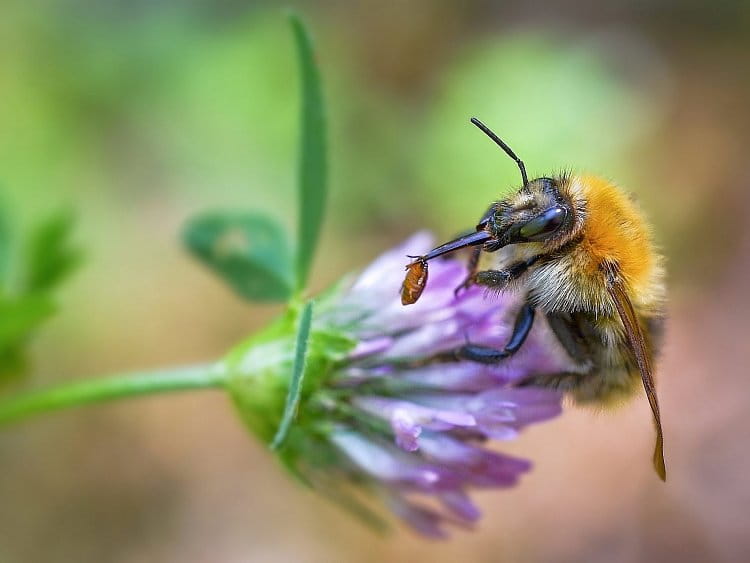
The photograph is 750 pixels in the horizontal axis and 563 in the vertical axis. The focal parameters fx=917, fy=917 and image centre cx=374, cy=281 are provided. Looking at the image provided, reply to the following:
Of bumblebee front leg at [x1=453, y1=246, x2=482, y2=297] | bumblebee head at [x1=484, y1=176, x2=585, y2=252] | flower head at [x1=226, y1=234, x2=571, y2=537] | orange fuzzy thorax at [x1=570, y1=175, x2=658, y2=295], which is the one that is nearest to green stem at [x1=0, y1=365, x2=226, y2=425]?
flower head at [x1=226, y1=234, x2=571, y2=537]

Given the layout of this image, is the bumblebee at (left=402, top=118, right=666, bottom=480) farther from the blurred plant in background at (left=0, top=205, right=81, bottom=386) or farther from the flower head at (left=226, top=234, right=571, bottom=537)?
the blurred plant in background at (left=0, top=205, right=81, bottom=386)

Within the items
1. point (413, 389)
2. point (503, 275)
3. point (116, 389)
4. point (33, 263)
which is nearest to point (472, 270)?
point (503, 275)

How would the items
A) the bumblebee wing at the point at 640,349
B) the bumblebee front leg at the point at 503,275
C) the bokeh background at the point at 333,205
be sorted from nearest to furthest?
1. the bumblebee wing at the point at 640,349
2. the bumblebee front leg at the point at 503,275
3. the bokeh background at the point at 333,205

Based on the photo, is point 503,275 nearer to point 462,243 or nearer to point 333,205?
point 462,243

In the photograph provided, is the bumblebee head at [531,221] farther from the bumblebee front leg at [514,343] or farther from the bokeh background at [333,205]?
the bokeh background at [333,205]

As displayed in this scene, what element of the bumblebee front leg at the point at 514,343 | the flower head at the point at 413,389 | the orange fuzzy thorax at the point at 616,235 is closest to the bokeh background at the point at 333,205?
the flower head at the point at 413,389

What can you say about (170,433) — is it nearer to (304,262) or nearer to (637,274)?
(304,262)

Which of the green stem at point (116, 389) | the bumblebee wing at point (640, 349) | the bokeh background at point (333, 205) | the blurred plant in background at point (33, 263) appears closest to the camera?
the bumblebee wing at point (640, 349)
